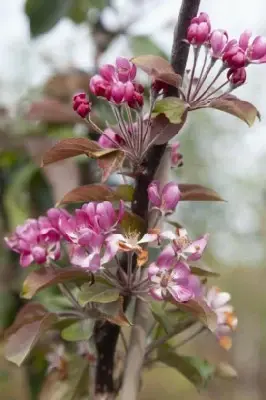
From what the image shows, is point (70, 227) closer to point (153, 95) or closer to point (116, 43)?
point (153, 95)

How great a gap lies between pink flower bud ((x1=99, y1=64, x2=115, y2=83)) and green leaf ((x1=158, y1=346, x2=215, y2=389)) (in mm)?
212

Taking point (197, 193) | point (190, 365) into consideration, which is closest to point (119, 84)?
point (197, 193)

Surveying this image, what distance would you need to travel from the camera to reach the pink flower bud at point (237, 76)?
0.39m

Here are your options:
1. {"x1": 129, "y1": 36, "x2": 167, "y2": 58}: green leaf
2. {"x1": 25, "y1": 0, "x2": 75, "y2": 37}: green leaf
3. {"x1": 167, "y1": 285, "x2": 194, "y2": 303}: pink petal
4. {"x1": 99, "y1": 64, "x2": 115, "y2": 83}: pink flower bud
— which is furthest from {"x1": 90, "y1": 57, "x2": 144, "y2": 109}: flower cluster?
{"x1": 129, "y1": 36, "x2": 167, "y2": 58}: green leaf

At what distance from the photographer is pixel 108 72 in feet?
1.31

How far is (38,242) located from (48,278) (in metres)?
0.02

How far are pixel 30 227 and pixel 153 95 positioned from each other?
118 millimetres

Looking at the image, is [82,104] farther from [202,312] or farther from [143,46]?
[143,46]

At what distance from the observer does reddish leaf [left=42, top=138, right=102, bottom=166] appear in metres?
0.41

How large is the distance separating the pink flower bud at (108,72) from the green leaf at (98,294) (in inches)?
4.8

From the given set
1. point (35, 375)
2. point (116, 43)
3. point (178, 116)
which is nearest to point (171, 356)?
point (178, 116)

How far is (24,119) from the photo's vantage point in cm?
101

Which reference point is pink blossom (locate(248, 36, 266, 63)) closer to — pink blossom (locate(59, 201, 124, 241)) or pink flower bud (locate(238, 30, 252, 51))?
pink flower bud (locate(238, 30, 252, 51))

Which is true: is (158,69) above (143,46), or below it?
above
